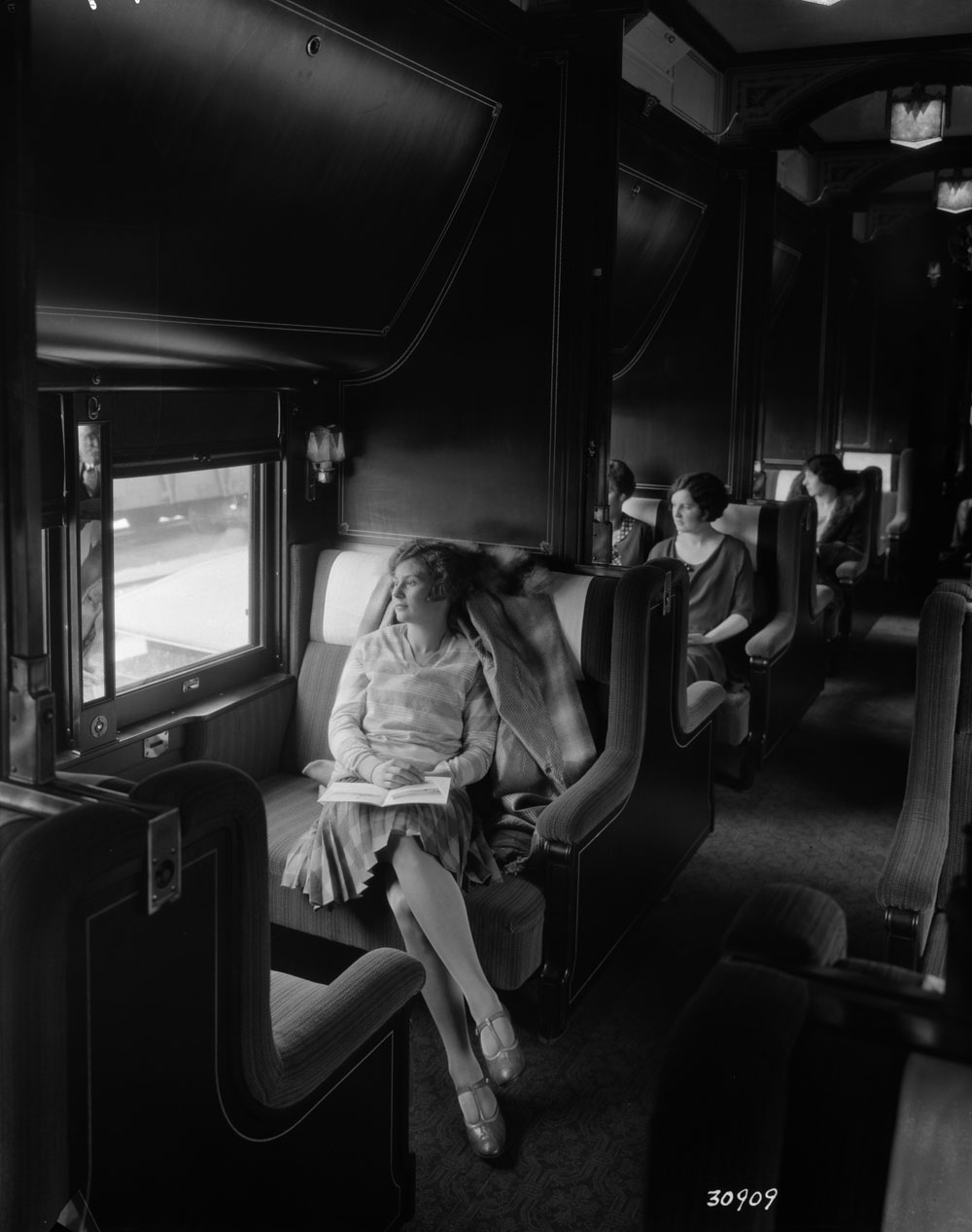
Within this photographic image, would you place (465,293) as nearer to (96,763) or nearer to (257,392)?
(257,392)

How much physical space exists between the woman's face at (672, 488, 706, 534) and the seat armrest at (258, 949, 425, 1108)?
10.6 ft

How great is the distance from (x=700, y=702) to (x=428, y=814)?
147cm

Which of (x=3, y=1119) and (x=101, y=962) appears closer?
(x=3, y=1119)

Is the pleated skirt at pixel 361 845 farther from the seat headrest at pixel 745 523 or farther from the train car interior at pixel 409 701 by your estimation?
the seat headrest at pixel 745 523

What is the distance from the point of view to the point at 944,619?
2896mm

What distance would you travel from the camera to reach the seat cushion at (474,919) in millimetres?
3045

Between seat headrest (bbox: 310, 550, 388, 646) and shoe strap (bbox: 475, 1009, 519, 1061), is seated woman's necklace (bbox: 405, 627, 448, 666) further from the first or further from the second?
shoe strap (bbox: 475, 1009, 519, 1061)

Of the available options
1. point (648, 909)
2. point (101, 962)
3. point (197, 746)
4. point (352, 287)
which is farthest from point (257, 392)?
point (101, 962)

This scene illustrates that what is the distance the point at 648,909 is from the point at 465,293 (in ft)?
6.66

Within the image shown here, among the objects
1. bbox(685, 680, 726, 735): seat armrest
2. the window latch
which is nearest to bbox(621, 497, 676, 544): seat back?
bbox(685, 680, 726, 735): seat armrest

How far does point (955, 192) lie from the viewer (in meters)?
7.55

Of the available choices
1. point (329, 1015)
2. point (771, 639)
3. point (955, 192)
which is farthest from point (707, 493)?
point (955, 192)

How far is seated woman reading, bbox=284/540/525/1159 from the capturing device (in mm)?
2926

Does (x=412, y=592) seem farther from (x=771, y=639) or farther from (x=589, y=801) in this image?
(x=771, y=639)
